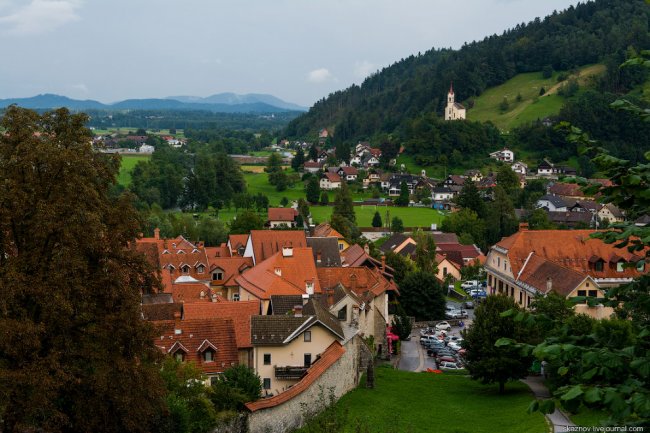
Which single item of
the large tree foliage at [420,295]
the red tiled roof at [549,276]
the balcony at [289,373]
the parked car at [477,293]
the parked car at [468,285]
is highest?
the red tiled roof at [549,276]

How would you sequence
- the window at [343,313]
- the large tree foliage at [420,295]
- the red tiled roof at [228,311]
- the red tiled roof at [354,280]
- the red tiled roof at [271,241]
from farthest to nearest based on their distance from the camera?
the red tiled roof at [271,241] → the large tree foliage at [420,295] → the red tiled roof at [354,280] → the window at [343,313] → the red tiled roof at [228,311]

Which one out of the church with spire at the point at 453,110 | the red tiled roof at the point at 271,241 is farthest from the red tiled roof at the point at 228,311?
the church with spire at the point at 453,110

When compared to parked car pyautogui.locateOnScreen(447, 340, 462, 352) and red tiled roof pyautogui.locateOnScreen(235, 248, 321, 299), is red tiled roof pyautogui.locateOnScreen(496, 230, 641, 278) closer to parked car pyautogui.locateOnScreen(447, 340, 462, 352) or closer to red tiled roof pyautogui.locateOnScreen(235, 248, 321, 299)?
parked car pyautogui.locateOnScreen(447, 340, 462, 352)

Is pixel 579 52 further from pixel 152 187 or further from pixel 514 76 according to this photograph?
pixel 152 187

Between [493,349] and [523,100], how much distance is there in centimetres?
14511

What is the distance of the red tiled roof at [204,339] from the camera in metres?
28.5

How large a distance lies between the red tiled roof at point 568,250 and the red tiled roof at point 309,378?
75.0 ft

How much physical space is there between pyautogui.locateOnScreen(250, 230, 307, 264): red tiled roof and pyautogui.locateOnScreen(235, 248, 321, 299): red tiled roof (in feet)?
23.6

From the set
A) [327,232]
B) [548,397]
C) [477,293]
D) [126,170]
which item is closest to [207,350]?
[548,397]

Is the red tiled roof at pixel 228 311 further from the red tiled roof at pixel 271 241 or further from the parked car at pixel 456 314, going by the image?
the parked car at pixel 456 314

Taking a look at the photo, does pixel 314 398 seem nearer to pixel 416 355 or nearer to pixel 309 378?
pixel 309 378

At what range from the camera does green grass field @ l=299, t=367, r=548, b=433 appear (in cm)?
2808

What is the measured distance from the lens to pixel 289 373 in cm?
3066

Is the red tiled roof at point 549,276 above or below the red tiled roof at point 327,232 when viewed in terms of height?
above
